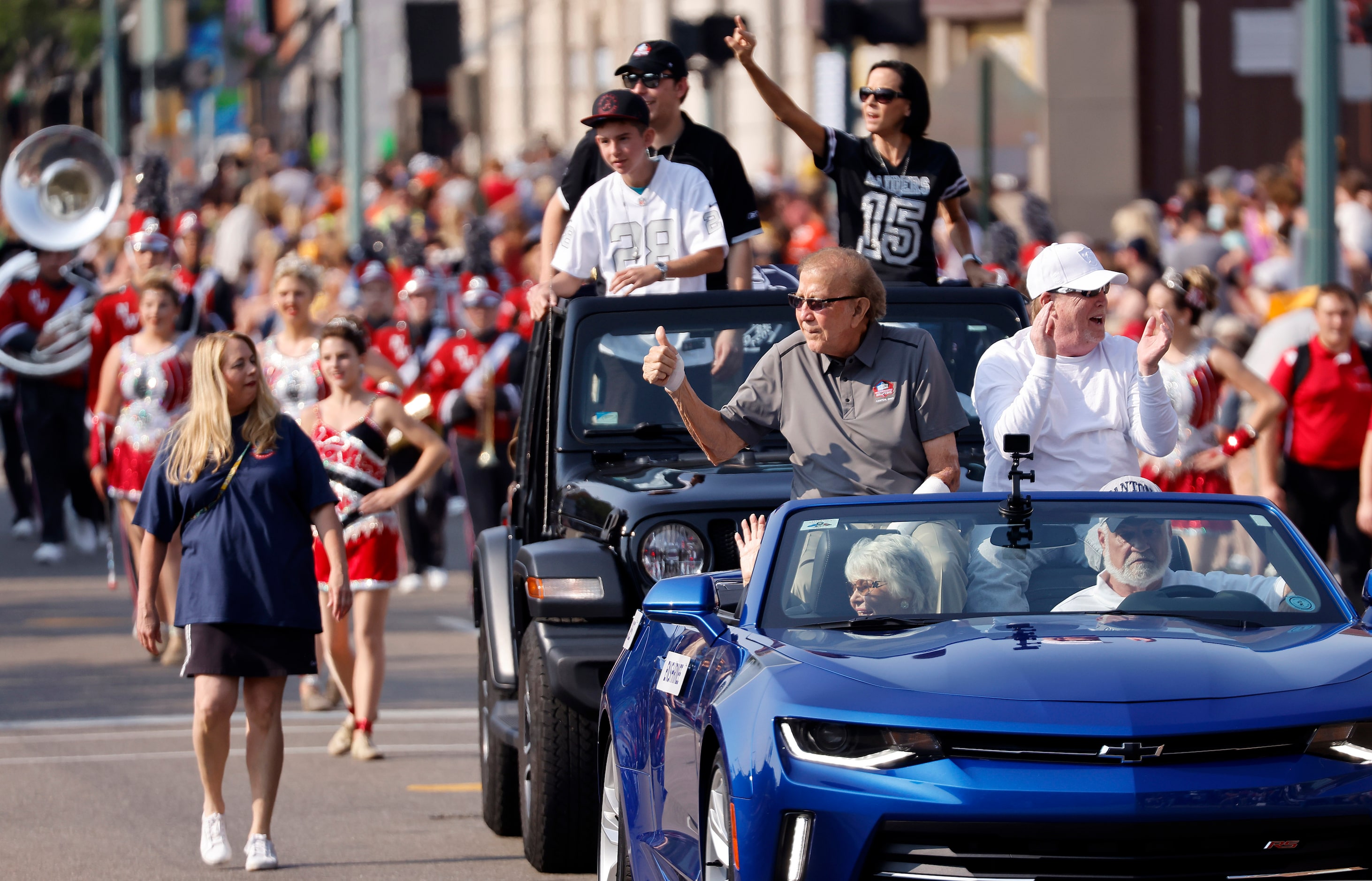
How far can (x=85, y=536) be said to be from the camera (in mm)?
19359

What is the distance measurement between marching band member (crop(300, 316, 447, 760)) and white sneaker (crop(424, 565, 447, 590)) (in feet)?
19.7

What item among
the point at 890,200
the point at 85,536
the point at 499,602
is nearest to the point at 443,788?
the point at 499,602

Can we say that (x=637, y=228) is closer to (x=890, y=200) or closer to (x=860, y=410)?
(x=890, y=200)

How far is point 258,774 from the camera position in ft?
27.9

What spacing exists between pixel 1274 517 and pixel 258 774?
3.86 metres

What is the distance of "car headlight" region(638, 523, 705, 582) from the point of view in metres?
7.84

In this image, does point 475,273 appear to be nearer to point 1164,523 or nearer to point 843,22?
point 843,22

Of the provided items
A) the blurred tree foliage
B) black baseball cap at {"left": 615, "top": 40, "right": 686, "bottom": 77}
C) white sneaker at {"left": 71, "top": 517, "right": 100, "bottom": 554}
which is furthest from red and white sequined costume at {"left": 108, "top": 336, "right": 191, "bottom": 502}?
the blurred tree foliage

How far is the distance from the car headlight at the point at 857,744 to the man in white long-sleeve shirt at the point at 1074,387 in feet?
6.95

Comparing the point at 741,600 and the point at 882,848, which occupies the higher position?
the point at 741,600

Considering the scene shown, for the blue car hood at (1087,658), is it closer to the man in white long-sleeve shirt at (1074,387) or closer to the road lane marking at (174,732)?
the man in white long-sleeve shirt at (1074,387)

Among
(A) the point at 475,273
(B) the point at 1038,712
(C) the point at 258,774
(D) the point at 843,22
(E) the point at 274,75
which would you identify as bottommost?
(C) the point at 258,774

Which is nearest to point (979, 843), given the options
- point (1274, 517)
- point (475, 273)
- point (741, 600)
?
point (741, 600)

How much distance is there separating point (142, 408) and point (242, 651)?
5.47 meters
